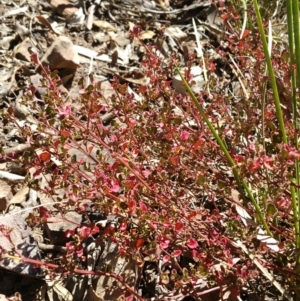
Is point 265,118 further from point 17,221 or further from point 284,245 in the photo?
point 17,221

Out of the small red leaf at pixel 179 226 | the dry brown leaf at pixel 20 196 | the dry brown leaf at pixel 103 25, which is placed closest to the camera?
the small red leaf at pixel 179 226

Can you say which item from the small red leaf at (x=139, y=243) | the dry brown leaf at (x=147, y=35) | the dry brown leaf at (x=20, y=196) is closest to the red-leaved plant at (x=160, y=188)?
the small red leaf at (x=139, y=243)

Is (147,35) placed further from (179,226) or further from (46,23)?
(179,226)

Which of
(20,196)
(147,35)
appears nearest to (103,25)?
(147,35)

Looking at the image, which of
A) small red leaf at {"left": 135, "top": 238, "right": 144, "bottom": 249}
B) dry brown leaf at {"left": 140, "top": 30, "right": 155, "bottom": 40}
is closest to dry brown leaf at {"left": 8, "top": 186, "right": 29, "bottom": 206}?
small red leaf at {"left": 135, "top": 238, "right": 144, "bottom": 249}

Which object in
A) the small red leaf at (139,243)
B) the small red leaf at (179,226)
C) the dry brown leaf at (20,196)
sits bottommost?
the dry brown leaf at (20,196)

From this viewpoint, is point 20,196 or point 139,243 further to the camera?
point 20,196

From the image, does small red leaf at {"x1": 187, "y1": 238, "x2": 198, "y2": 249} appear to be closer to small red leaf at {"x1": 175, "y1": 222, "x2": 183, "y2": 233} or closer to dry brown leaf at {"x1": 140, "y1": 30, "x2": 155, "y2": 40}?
small red leaf at {"x1": 175, "y1": 222, "x2": 183, "y2": 233}

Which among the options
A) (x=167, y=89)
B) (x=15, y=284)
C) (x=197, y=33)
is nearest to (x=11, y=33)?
(x=197, y=33)

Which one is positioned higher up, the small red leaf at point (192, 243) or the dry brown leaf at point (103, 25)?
the small red leaf at point (192, 243)

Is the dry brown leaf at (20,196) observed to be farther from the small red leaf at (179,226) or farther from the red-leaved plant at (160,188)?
the small red leaf at (179,226)

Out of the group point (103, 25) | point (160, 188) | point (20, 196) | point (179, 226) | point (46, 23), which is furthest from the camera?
point (103, 25)

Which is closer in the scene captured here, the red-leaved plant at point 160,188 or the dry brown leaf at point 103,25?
the red-leaved plant at point 160,188
